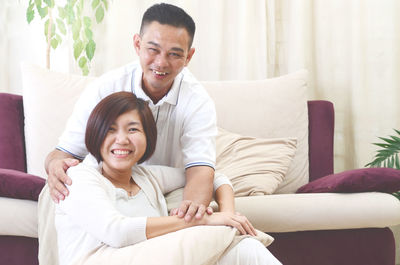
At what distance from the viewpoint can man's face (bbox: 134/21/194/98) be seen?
187 centimetres

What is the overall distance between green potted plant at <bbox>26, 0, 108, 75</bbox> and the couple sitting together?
3.28 feet

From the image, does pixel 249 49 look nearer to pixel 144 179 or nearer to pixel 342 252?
pixel 342 252

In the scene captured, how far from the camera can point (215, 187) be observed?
5.98 feet

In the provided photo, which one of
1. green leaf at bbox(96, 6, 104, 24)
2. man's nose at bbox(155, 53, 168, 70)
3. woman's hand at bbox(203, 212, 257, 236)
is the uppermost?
green leaf at bbox(96, 6, 104, 24)

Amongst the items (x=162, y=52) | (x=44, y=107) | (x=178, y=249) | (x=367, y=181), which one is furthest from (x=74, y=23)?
(x=178, y=249)

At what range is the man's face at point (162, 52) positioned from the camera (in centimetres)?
187

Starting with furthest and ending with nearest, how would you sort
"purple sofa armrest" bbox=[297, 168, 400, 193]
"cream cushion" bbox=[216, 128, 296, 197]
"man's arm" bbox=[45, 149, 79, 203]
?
"cream cushion" bbox=[216, 128, 296, 197] < "purple sofa armrest" bbox=[297, 168, 400, 193] < "man's arm" bbox=[45, 149, 79, 203]

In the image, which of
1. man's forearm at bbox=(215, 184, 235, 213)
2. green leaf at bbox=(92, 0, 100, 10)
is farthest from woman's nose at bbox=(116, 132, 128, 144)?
green leaf at bbox=(92, 0, 100, 10)

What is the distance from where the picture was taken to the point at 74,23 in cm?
297

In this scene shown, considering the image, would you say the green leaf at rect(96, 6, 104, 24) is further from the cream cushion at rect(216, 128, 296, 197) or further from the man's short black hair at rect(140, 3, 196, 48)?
the man's short black hair at rect(140, 3, 196, 48)

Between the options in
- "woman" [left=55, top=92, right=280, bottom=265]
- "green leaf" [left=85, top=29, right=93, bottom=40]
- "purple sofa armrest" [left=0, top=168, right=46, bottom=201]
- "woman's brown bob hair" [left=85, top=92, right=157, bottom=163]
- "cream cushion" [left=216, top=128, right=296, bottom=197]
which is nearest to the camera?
"woman" [left=55, top=92, right=280, bottom=265]

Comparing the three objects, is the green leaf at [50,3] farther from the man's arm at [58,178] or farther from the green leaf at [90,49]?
the man's arm at [58,178]

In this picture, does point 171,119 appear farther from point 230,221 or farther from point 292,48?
point 292,48

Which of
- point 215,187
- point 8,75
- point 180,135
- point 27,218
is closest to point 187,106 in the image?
point 180,135
